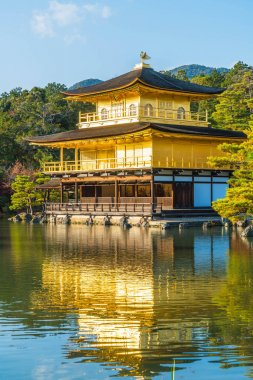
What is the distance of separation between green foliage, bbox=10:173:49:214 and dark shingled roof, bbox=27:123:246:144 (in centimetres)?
333

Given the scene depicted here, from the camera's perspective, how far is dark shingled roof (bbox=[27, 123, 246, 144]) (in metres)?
43.3

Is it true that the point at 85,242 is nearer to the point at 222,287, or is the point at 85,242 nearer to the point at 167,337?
the point at 222,287

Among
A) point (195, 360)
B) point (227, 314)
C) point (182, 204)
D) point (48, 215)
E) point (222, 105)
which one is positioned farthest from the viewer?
point (222, 105)

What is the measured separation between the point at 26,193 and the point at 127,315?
41.2m

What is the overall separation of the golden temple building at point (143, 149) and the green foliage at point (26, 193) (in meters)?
1.55

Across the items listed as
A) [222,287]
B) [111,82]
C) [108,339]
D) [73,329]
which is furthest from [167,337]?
[111,82]

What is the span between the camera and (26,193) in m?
53.3

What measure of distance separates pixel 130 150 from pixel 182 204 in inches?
233

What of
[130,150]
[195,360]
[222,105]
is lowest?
[195,360]

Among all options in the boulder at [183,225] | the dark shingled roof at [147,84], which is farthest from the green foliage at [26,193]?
the boulder at [183,225]

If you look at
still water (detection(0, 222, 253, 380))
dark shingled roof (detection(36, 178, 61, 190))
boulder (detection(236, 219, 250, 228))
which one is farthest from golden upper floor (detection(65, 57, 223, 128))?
still water (detection(0, 222, 253, 380))

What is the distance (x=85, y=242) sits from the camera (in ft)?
98.3

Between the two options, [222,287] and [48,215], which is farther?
[48,215]

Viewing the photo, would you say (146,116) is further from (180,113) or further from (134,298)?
(134,298)
